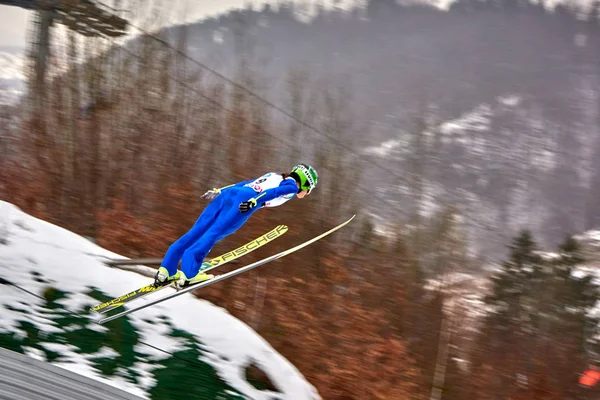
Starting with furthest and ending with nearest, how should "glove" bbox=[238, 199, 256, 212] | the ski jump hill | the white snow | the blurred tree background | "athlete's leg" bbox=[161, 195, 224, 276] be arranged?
1. the white snow
2. the blurred tree background
3. "athlete's leg" bbox=[161, 195, 224, 276]
4. "glove" bbox=[238, 199, 256, 212]
5. the ski jump hill

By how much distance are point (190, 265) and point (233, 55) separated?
3423 centimetres

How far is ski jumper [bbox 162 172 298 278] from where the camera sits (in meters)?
6.42

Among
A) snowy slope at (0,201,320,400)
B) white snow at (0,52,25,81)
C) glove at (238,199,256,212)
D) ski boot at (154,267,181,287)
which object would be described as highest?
glove at (238,199,256,212)

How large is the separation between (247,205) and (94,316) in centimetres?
195

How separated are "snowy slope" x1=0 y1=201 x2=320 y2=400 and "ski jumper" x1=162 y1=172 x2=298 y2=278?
1.00 meters

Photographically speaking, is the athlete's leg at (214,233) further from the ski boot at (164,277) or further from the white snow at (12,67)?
the white snow at (12,67)

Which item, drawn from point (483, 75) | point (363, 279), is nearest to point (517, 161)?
point (483, 75)

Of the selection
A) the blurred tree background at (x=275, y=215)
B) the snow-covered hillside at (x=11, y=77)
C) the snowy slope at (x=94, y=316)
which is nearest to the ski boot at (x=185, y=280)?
the snowy slope at (x=94, y=316)

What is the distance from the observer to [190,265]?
6523 mm

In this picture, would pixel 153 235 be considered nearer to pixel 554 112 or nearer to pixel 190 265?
pixel 190 265

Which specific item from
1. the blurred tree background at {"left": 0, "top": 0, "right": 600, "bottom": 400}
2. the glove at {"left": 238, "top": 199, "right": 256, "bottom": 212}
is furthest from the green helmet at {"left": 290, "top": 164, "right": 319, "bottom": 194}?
the blurred tree background at {"left": 0, "top": 0, "right": 600, "bottom": 400}

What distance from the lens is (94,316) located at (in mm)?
6883

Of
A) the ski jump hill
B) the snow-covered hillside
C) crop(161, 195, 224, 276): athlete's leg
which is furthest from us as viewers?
the snow-covered hillside

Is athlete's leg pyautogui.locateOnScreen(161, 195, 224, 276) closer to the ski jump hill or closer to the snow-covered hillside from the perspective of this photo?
the ski jump hill
